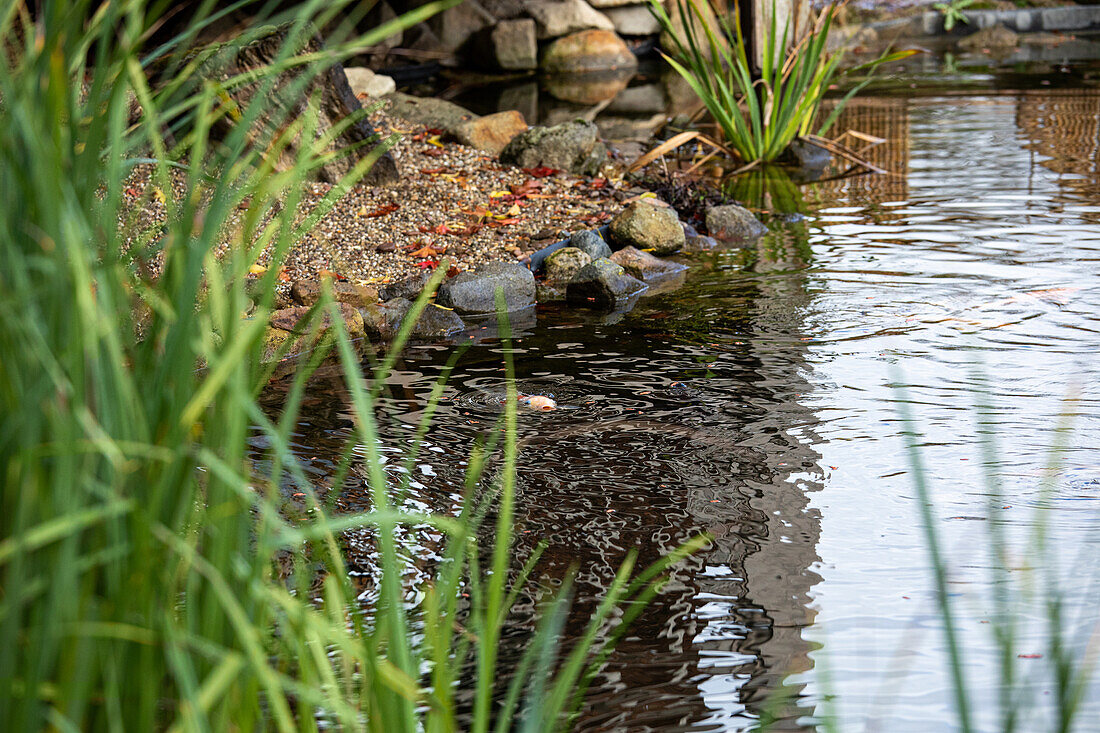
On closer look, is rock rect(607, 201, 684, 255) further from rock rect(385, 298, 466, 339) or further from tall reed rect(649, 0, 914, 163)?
tall reed rect(649, 0, 914, 163)

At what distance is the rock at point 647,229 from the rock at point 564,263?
500mm

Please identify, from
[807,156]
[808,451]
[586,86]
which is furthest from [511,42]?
[808,451]

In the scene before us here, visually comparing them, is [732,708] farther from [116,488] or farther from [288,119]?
[288,119]

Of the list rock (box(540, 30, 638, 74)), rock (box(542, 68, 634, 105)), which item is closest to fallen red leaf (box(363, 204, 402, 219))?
rock (box(542, 68, 634, 105))

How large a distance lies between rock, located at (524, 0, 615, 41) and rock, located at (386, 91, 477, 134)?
6.92 m

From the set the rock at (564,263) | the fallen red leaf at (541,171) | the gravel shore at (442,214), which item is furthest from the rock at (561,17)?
the rock at (564,263)

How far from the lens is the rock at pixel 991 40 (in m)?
14.7

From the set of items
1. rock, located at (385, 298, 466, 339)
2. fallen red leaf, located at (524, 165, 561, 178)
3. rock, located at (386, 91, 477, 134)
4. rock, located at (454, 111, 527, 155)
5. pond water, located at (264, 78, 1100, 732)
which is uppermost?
rock, located at (386, 91, 477, 134)

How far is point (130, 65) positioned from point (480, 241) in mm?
4148

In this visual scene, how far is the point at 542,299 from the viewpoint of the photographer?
4695 mm

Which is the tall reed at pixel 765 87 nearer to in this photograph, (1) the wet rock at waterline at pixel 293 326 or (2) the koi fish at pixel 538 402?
(1) the wet rock at waterline at pixel 293 326

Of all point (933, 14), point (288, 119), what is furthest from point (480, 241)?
point (933, 14)

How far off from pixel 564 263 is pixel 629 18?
1149 cm

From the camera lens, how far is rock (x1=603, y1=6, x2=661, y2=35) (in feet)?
50.0
